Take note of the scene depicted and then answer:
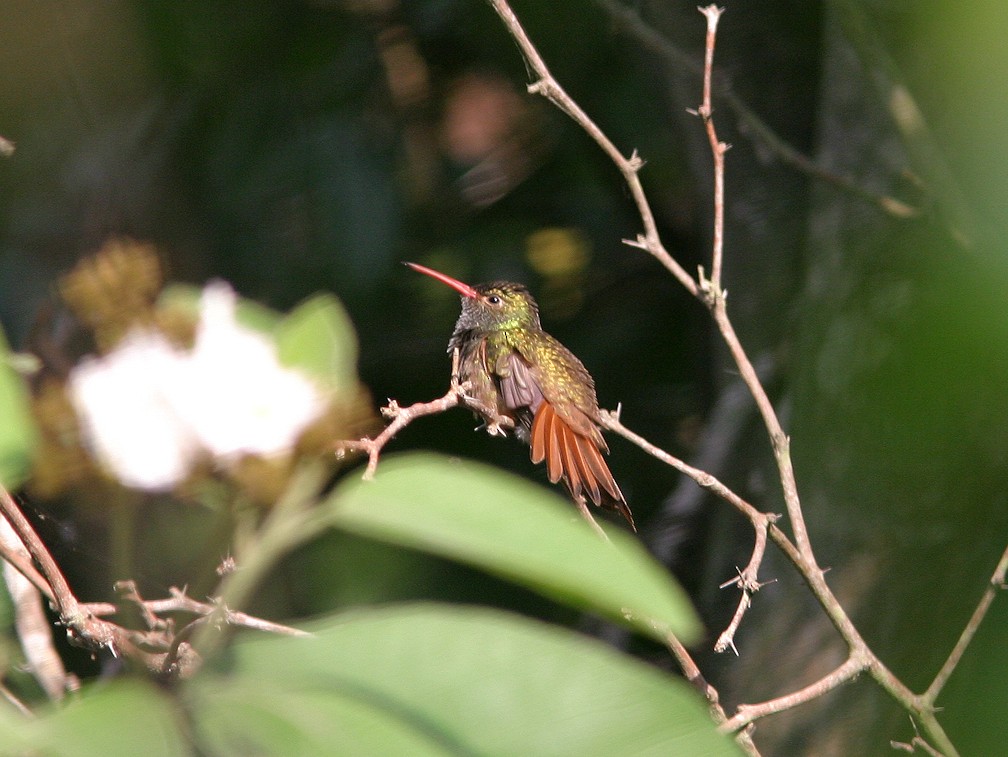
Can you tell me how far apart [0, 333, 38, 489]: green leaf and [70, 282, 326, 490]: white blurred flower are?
0.20 metres

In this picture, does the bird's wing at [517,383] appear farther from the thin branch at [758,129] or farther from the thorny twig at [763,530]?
the thorny twig at [763,530]

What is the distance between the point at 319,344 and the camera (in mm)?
761

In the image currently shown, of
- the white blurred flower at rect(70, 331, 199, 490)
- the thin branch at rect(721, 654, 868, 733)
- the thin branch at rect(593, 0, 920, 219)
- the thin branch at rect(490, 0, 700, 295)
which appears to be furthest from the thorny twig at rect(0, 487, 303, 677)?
the thin branch at rect(593, 0, 920, 219)

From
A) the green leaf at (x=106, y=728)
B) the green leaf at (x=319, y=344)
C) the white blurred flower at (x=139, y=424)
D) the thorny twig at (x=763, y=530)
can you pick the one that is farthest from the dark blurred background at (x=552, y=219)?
the green leaf at (x=106, y=728)

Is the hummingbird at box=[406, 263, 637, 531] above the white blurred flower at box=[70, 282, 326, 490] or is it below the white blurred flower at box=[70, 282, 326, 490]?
below

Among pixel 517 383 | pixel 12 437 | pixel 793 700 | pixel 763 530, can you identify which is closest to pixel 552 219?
pixel 517 383

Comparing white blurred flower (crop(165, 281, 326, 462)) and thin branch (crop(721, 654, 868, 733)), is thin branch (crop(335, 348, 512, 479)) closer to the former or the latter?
white blurred flower (crop(165, 281, 326, 462))

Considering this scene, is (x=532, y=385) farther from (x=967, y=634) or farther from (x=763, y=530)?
(x=967, y=634)

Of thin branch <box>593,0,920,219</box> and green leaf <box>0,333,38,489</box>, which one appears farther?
thin branch <box>593,0,920,219</box>

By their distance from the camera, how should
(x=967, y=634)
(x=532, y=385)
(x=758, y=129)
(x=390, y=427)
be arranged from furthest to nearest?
(x=532, y=385), (x=758, y=129), (x=390, y=427), (x=967, y=634)

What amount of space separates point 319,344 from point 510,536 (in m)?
0.35

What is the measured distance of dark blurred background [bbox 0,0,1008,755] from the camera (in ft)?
6.56

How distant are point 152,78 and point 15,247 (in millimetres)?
613

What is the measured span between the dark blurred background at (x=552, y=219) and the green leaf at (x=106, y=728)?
93cm
